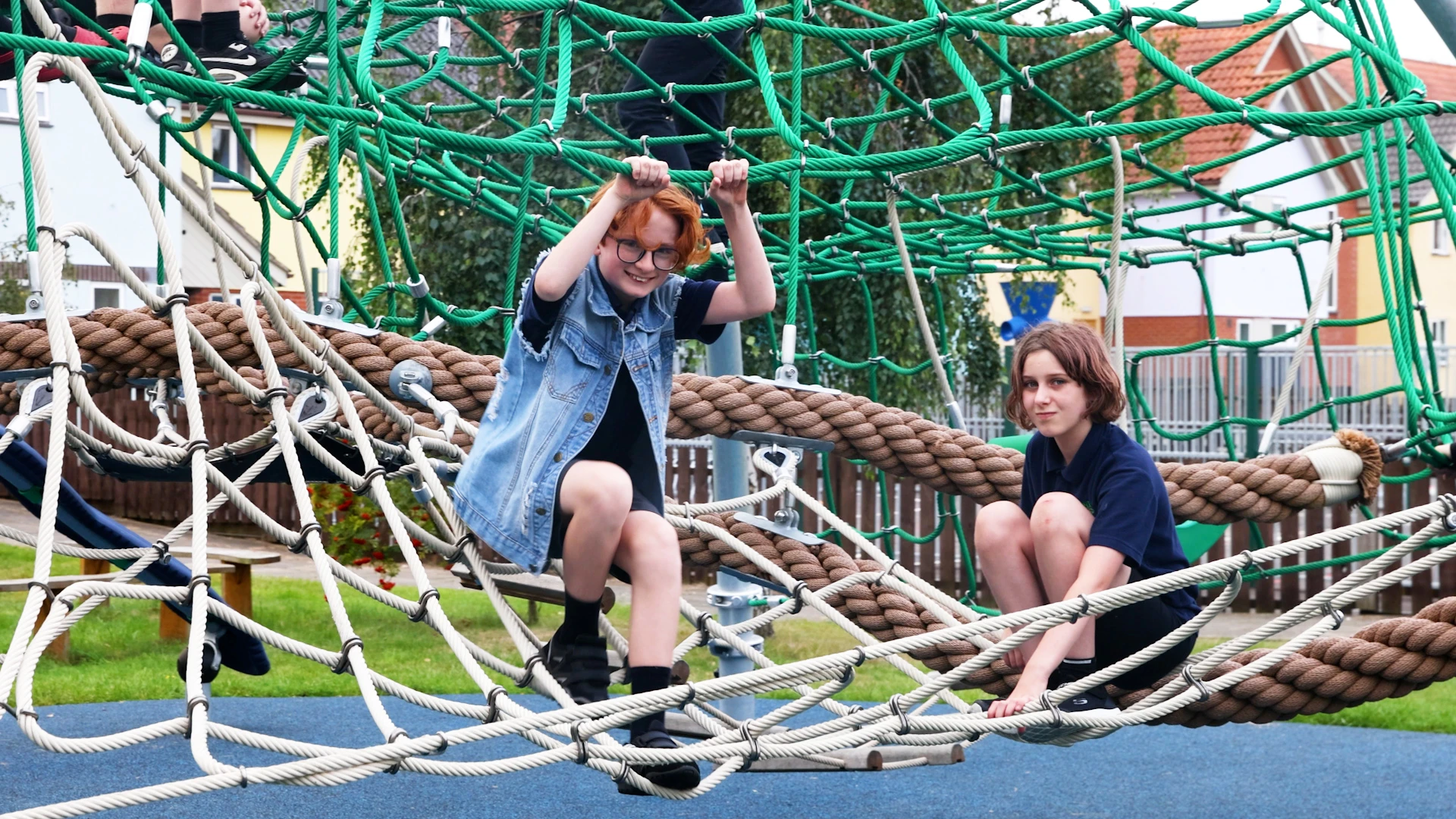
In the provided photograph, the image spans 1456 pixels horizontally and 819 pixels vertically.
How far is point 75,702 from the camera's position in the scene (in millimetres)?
4484

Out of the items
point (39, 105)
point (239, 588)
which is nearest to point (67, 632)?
point (239, 588)

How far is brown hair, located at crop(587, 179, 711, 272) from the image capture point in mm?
1877

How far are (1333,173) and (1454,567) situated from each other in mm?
12894

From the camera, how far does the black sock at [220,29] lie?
263 cm

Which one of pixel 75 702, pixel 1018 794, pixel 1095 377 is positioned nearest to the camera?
pixel 1095 377

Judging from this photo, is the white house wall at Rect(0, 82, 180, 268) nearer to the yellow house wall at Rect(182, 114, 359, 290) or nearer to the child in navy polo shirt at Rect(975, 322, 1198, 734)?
the yellow house wall at Rect(182, 114, 359, 290)

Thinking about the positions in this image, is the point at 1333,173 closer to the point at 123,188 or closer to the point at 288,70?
the point at 123,188

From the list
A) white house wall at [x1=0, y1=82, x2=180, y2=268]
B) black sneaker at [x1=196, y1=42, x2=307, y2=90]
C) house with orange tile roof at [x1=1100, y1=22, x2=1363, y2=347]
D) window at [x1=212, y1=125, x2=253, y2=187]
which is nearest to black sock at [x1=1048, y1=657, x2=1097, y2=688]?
black sneaker at [x1=196, y1=42, x2=307, y2=90]

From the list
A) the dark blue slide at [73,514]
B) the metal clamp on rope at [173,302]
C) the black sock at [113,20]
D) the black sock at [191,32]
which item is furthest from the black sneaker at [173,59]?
the dark blue slide at [73,514]

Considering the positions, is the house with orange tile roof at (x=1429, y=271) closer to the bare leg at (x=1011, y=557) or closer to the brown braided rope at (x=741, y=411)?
the brown braided rope at (x=741, y=411)

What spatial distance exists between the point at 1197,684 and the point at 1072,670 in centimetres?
16

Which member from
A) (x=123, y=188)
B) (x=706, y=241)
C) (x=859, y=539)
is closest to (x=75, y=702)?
(x=859, y=539)

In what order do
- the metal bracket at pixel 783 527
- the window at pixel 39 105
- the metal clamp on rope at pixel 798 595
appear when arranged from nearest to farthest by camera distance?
the metal clamp on rope at pixel 798 595, the metal bracket at pixel 783 527, the window at pixel 39 105

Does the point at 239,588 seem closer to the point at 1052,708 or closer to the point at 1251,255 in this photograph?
the point at 1052,708
